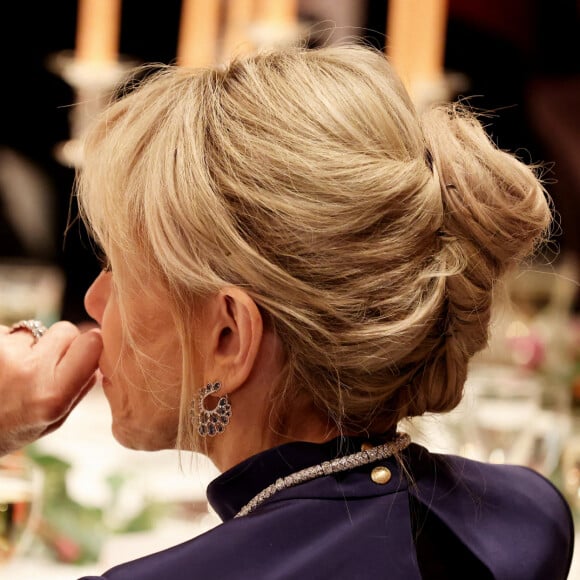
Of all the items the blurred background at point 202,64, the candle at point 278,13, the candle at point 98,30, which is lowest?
the blurred background at point 202,64

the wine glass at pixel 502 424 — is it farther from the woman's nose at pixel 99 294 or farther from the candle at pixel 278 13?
the candle at pixel 278 13

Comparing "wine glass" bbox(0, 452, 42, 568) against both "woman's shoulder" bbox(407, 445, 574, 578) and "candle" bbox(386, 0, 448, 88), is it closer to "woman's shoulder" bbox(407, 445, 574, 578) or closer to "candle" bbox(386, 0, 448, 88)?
"woman's shoulder" bbox(407, 445, 574, 578)

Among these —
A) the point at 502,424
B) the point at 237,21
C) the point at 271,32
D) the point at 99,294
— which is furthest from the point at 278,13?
the point at 99,294

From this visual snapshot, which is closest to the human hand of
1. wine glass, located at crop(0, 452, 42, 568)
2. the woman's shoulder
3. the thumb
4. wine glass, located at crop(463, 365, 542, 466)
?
the thumb

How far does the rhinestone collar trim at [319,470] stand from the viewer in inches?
34.5

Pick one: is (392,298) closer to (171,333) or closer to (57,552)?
(171,333)

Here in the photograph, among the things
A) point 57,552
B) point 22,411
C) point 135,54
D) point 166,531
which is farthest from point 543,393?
point 135,54

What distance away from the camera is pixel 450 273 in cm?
87

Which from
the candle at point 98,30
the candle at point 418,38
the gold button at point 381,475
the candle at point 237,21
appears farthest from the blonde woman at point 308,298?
the candle at point 418,38

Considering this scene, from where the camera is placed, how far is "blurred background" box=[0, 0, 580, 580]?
4.40 feet

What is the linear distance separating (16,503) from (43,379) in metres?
0.23

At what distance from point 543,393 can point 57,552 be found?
3.67ft

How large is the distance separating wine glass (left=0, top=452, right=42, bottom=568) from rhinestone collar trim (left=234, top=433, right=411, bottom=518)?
37cm

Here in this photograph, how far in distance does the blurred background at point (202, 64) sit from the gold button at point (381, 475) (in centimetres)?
13
